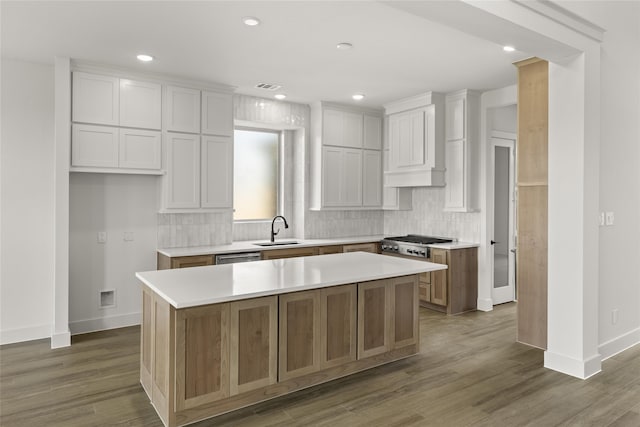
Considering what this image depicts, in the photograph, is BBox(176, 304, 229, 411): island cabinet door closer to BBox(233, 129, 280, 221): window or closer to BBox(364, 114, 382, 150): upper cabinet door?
BBox(233, 129, 280, 221): window

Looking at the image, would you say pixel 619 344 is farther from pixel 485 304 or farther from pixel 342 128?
pixel 342 128

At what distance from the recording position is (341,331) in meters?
3.28

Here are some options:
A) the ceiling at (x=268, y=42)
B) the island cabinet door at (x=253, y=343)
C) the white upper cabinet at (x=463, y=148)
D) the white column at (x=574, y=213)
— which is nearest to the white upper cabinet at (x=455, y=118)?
the white upper cabinet at (x=463, y=148)

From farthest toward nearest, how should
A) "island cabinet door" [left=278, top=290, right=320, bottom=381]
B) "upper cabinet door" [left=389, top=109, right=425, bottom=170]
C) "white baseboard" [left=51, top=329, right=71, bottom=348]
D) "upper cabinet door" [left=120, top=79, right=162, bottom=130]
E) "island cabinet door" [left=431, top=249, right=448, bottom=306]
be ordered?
"upper cabinet door" [left=389, top=109, right=425, bottom=170] → "island cabinet door" [left=431, top=249, right=448, bottom=306] → "upper cabinet door" [left=120, top=79, right=162, bottom=130] → "white baseboard" [left=51, top=329, right=71, bottom=348] → "island cabinet door" [left=278, top=290, right=320, bottom=381]

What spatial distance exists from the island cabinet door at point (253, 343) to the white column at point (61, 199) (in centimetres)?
238

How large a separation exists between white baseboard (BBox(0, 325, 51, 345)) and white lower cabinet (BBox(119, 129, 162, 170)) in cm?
186

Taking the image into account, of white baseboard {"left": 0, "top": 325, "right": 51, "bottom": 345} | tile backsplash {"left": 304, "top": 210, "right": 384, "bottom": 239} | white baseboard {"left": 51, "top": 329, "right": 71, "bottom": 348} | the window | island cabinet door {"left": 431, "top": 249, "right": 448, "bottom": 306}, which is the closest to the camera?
white baseboard {"left": 51, "top": 329, "right": 71, "bottom": 348}

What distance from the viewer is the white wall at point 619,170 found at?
3.64 metres

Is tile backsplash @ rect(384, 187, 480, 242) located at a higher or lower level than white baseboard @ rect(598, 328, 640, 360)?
higher

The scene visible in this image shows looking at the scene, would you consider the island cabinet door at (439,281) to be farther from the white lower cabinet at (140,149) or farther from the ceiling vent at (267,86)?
the white lower cabinet at (140,149)

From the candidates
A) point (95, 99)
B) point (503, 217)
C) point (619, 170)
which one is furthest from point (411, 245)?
point (95, 99)

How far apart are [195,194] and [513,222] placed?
13.9 feet

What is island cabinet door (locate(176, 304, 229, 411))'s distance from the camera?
102 inches

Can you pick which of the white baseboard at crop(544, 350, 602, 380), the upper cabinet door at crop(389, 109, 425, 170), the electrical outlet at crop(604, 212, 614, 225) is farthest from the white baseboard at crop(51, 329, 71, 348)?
the electrical outlet at crop(604, 212, 614, 225)
